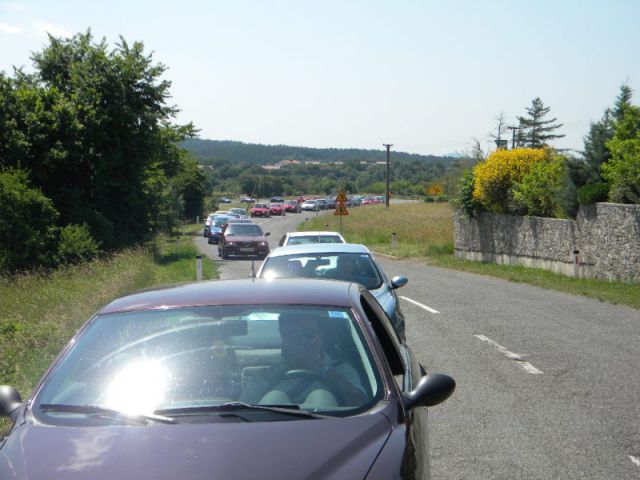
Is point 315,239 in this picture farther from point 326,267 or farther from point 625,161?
point 625,161

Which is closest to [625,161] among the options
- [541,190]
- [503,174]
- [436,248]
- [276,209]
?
[541,190]

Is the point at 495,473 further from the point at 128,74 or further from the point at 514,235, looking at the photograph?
the point at 128,74

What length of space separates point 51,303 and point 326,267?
5.77m

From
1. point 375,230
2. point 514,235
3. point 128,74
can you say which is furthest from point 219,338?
point 375,230

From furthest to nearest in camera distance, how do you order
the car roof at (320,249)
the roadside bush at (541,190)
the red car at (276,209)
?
the red car at (276,209) < the roadside bush at (541,190) < the car roof at (320,249)

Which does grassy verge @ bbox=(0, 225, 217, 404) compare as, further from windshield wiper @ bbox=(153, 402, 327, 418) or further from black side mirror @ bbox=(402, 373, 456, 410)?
black side mirror @ bbox=(402, 373, 456, 410)

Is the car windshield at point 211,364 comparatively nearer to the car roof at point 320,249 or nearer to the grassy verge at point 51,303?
the grassy verge at point 51,303

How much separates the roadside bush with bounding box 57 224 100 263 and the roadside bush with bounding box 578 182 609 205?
48.7 feet

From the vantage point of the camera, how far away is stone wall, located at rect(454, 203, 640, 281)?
20562mm

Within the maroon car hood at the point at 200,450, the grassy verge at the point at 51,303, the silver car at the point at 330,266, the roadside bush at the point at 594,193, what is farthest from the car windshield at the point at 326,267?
the roadside bush at the point at 594,193

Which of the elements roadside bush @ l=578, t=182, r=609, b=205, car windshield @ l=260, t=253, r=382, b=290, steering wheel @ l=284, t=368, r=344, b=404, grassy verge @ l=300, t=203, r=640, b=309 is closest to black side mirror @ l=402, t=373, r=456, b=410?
steering wheel @ l=284, t=368, r=344, b=404

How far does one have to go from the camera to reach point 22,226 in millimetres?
24672

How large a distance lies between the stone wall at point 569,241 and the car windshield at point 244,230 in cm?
879

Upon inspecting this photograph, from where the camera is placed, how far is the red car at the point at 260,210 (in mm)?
86812
